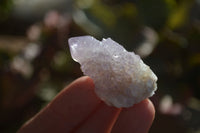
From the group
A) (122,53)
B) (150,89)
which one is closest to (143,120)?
(150,89)

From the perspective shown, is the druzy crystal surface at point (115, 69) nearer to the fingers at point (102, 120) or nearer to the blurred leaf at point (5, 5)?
the fingers at point (102, 120)

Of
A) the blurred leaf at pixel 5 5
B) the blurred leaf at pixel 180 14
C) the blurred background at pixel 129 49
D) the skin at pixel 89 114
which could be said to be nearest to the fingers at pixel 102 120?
the skin at pixel 89 114

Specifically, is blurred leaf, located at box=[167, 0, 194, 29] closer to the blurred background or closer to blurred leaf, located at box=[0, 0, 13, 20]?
the blurred background

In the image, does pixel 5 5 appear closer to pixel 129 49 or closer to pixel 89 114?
pixel 129 49

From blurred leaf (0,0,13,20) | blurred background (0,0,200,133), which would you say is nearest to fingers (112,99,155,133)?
blurred background (0,0,200,133)

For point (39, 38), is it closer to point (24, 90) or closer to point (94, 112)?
point (24, 90)

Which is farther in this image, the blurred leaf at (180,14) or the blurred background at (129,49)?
the blurred leaf at (180,14)
